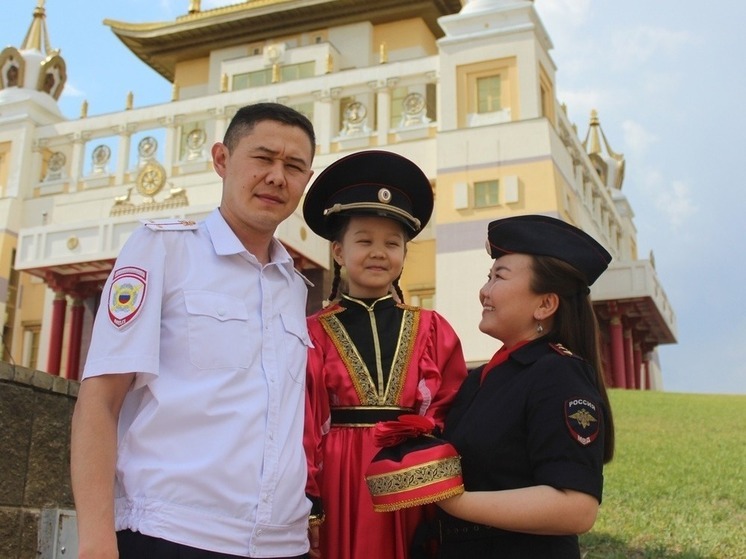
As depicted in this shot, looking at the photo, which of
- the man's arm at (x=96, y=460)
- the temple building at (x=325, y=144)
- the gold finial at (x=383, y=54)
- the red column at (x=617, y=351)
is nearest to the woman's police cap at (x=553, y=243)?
the man's arm at (x=96, y=460)

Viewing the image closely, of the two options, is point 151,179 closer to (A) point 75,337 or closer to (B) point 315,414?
(A) point 75,337

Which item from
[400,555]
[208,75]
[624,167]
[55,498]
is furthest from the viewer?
[624,167]

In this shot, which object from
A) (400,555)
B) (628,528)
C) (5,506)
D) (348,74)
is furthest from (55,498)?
(348,74)

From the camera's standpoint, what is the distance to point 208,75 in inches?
1006

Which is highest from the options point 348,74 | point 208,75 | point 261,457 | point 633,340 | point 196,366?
point 208,75

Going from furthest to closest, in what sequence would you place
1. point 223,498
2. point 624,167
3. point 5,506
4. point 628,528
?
point 624,167 < point 628,528 < point 5,506 < point 223,498

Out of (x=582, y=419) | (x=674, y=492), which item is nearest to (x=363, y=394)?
(x=582, y=419)

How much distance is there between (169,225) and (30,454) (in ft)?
6.34

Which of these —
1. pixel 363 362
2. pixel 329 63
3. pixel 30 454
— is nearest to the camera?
pixel 363 362

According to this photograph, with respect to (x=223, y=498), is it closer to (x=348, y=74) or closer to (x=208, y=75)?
(x=348, y=74)

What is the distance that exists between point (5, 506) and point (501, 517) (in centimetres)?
246

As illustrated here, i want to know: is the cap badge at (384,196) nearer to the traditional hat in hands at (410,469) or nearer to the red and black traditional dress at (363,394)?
the red and black traditional dress at (363,394)

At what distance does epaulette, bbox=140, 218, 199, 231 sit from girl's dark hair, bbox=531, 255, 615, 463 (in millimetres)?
1039

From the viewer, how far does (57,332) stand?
65.2ft
